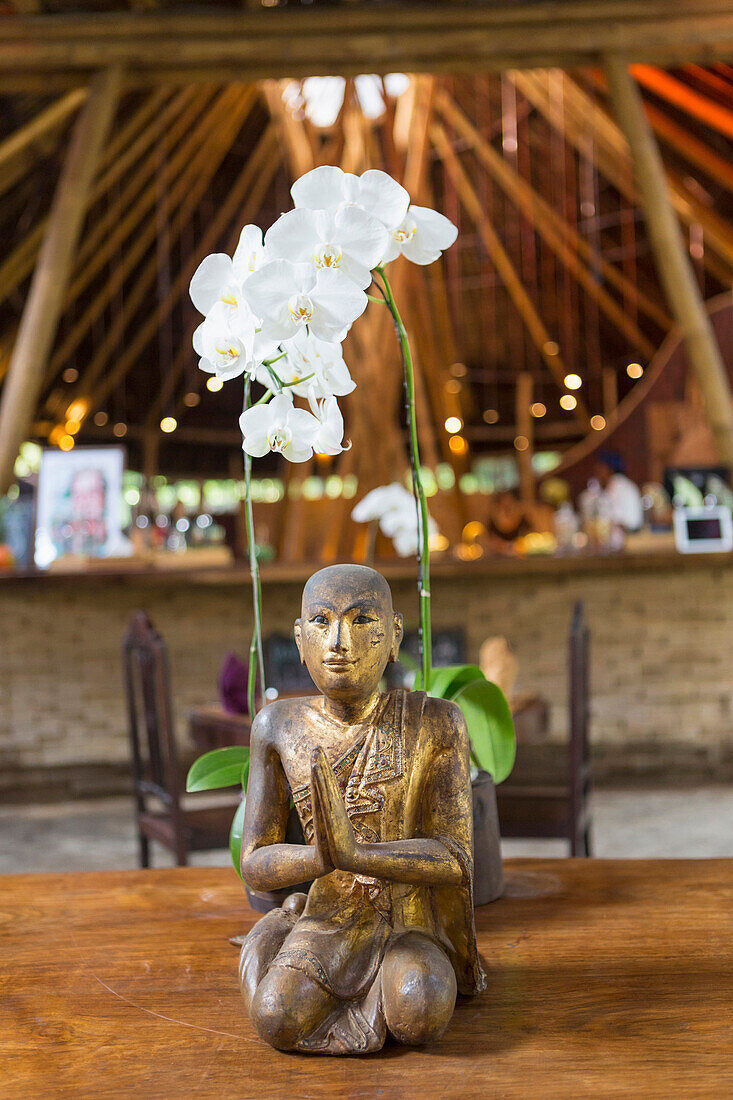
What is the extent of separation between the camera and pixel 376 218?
81 cm

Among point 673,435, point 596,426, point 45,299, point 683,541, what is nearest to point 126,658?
point 45,299

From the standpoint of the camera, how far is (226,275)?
33.9 inches

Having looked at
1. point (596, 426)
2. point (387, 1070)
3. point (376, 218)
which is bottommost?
point (387, 1070)

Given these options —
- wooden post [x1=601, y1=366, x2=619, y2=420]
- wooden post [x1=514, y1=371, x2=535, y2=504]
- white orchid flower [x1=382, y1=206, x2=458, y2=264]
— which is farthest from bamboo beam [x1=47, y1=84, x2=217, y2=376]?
white orchid flower [x1=382, y1=206, x2=458, y2=264]

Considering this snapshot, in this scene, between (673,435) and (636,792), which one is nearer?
(636,792)

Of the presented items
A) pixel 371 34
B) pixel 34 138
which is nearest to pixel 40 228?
pixel 34 138

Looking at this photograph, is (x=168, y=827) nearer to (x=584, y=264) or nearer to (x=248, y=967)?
(x=248, y=967)

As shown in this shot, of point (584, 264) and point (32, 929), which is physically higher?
point (584, 264)

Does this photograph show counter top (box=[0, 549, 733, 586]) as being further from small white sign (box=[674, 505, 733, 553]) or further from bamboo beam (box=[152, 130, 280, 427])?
bamboo beam (box=[152, 130, 280, 427])

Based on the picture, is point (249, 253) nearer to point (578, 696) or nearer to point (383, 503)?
point (383, 503)

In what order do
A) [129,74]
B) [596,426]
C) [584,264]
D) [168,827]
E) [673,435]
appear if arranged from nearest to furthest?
[168,827] < [129,74] < [673,435] < [584,264] < [596,426]

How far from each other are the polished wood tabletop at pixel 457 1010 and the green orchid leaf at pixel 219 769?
0.42 feet

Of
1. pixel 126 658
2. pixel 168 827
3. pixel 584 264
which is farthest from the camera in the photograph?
pixel 584 264

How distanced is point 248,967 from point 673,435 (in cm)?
570
